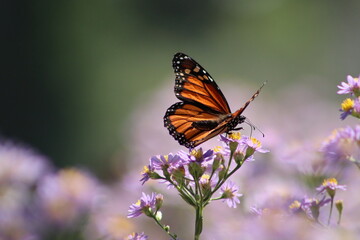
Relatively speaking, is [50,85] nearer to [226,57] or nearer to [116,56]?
[116,56]

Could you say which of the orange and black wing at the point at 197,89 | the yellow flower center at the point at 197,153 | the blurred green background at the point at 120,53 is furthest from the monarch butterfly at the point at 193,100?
the blurred green background at the point at 120,53

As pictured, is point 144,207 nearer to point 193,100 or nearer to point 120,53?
point 193,100

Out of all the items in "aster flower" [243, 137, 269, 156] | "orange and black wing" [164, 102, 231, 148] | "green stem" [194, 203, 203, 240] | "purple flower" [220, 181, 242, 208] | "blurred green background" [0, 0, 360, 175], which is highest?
"blurred green background" [0, 0, 360, 175]

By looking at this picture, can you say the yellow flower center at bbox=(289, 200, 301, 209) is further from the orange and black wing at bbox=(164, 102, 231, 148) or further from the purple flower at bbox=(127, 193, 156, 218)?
the orange and black wing at bbox=(164, 102, 231, 148)

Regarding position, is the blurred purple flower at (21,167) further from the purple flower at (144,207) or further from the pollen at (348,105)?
the pollen at (348,105)

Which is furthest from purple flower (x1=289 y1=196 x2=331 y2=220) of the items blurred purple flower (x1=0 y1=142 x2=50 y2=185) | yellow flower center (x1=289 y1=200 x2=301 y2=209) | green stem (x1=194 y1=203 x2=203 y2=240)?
blurred purple flower (x1=0 y1=142 x2=50 y2=185)

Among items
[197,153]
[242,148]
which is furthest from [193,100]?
[197,153]
